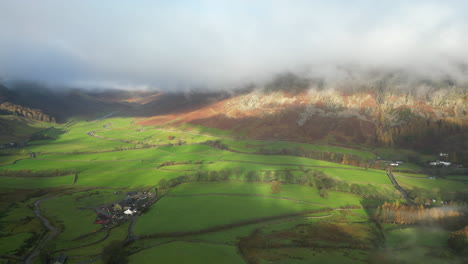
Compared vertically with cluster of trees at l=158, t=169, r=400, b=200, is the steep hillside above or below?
above

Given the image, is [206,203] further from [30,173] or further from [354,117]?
[354,117]

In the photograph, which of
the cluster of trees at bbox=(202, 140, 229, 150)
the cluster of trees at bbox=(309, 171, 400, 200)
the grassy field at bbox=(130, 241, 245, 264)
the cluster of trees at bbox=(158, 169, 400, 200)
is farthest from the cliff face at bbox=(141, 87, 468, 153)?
the grassy field at bbox=(130, 241, 245, 264)

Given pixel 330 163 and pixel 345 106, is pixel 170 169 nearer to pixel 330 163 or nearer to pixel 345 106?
pixel 330 163

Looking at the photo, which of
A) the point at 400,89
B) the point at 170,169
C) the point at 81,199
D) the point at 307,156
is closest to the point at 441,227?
the point at 307,156

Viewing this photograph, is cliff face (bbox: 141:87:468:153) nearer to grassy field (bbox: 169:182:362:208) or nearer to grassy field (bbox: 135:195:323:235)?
grassy field (bbox: 169:182:362:208)

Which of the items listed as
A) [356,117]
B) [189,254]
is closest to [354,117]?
[356,117]

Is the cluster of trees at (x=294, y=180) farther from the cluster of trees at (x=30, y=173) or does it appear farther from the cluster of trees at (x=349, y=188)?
the cluster of trees at (x=30, y=173)
